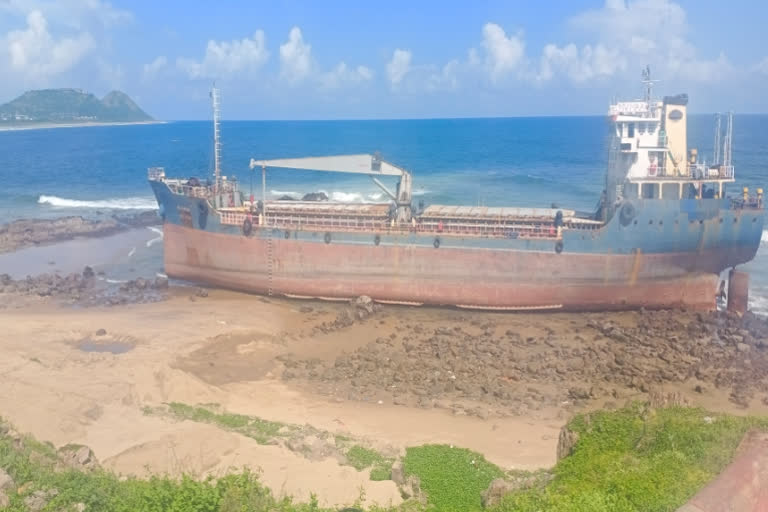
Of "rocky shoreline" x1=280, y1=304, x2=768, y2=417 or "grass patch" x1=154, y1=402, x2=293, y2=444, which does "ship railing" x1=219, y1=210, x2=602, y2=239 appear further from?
"grass patch" x1=154, y1=402, x2=293, y2=444

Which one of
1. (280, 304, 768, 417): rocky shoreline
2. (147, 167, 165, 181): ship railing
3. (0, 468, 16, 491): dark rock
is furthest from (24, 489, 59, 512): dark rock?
(147, 167, 165, 181): ship railing

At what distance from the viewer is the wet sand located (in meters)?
16.1

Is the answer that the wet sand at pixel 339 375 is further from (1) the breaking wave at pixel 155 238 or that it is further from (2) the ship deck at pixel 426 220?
(1) the breaking wave at pixel 155 238

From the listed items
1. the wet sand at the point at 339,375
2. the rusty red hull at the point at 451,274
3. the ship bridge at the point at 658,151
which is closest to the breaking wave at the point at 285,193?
the rusty red hull at the point at 451,274

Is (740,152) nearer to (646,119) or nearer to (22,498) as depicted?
(646,119)

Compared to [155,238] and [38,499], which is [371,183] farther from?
[38,499]

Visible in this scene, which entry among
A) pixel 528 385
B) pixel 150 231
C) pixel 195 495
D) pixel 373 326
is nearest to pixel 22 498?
pixel 195 495

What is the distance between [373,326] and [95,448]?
42.4 feet

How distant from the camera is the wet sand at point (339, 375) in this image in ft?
52.9

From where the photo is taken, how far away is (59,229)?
46.2 m

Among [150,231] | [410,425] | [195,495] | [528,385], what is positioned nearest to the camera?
[195,495]

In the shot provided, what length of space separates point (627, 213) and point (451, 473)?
52.7ft

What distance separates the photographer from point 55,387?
1944 centimetres

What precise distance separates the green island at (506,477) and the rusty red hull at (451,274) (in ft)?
42.8
